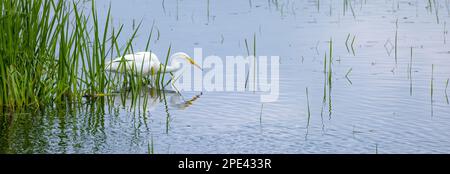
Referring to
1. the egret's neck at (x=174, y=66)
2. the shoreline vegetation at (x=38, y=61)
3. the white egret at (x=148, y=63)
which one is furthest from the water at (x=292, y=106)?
the egret's neck at (x=174, y=66)

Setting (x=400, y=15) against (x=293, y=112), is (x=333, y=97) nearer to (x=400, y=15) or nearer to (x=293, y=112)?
(x=293, y=112)

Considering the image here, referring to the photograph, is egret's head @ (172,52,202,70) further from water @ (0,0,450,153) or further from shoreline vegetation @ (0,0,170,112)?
shoreline vegetation @ (0,0,170,112)

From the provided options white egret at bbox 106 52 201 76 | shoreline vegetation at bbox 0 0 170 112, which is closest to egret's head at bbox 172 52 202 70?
white egret at bbox 106 52 201 76

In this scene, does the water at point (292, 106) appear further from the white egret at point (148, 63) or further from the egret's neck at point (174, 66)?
the egret's neck at point (174, 66)

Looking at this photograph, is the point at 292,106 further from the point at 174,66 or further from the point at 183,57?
the point at 183,57

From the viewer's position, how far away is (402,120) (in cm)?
765

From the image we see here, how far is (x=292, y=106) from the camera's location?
820 centimetres

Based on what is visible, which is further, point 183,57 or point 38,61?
point 183,57

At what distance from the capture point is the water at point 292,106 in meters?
6.95

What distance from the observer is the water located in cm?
695

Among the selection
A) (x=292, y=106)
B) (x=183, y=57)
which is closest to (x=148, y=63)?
(x=183, y=57)

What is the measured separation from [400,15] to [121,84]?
5.23 meters
